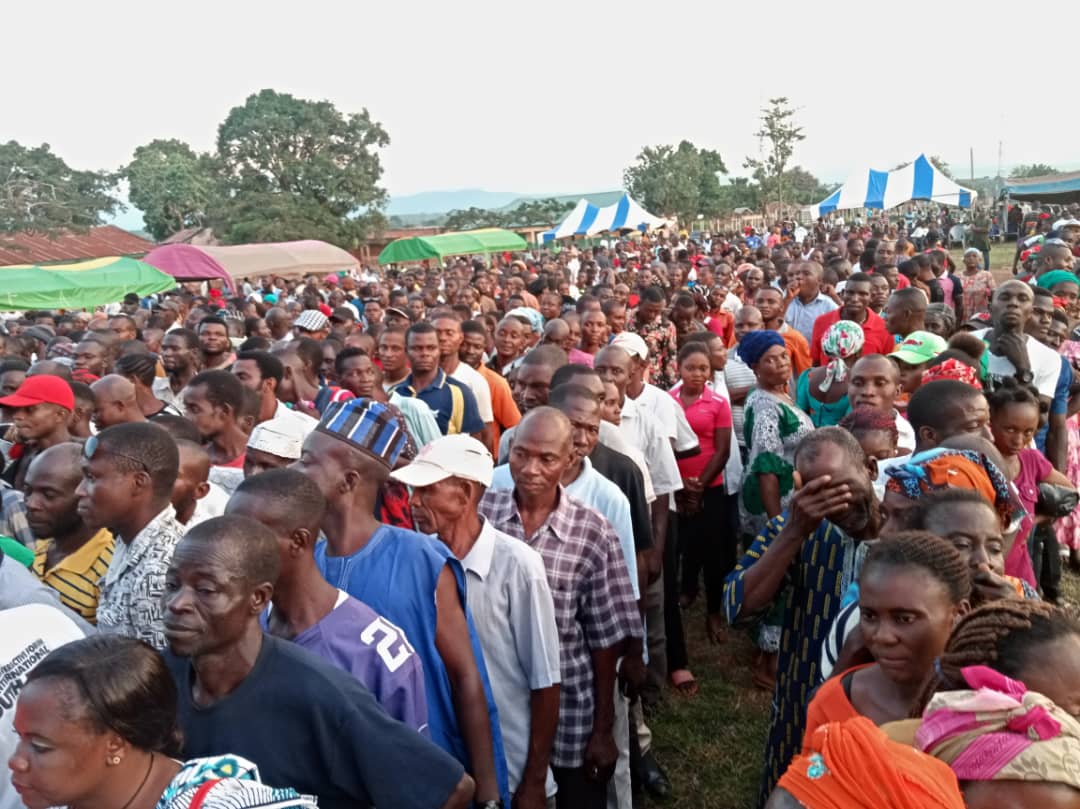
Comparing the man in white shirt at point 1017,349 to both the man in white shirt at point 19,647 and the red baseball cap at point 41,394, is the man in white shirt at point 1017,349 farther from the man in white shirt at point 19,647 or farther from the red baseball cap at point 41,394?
the red baseball cap at point 41,394

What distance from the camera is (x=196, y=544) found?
211 cm

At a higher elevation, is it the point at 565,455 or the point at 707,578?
the point at 565,455

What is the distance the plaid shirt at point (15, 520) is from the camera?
12.6 ft

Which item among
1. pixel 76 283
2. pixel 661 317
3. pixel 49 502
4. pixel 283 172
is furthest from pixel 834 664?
pixel 283 172

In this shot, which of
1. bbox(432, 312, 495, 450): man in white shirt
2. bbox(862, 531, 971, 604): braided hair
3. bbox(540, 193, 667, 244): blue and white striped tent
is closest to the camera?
bbox(862, 531, 971, 604): braided hair

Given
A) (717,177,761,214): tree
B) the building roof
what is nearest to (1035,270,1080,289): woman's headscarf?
the building roof

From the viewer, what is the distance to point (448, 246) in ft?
104

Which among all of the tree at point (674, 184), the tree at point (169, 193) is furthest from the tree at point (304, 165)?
the tree at point (674, 184)

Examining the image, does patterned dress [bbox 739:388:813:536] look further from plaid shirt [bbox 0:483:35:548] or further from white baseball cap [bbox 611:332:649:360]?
plaid shirt [bbox 0:483:35:548]

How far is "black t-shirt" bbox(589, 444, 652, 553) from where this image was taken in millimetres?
3855

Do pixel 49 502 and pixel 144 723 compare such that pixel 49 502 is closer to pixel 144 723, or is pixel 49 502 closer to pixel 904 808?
pixel 144 723

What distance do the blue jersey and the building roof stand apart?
1260 inches

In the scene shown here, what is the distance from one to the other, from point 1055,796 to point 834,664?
3.04 ft

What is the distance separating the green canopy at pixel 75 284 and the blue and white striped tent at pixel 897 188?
1722 cm
